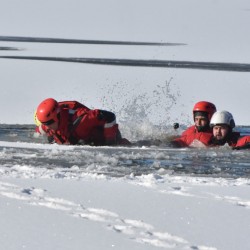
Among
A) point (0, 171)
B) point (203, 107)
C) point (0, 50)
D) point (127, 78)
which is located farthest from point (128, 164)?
point (0, 50)

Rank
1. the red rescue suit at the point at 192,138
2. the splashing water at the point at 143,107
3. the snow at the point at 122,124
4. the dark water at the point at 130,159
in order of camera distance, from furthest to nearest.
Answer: the splashing water at the point at 143,107
the red rescue suit at the point at 192,138
the dark water at the point at 130,159
the snow at the point at 122,124

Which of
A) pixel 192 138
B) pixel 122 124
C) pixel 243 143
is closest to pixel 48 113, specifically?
pixel 192 138

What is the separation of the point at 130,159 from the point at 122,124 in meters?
5.37

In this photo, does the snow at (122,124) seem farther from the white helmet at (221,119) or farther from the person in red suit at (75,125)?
the white helmet at (221,119)

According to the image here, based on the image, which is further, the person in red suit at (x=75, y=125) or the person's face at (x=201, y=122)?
the person's face at (x=201, y=122)

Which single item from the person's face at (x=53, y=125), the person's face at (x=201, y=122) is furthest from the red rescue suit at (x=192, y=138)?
the person's face at (x=53, y=125)

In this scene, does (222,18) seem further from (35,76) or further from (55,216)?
(55,216)

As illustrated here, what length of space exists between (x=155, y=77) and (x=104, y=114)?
913 centimetres

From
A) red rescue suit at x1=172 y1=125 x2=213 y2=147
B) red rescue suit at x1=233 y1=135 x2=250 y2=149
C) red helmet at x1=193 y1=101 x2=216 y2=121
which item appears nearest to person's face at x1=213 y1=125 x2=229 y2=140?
red rescue suit at x1=172 y1=125 x2=213 y2=147

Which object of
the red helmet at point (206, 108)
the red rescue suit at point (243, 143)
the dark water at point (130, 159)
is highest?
the red helmet at point (206, 108)

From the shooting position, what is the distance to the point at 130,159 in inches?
417

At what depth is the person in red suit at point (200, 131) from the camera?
1291cm

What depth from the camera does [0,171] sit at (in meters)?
8.23

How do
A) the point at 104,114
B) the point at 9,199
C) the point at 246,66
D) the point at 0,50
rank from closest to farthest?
the point at 9,199, the point at 104,114, the point at 246,66, the point at 0,50
